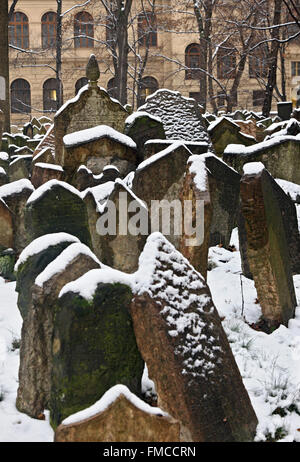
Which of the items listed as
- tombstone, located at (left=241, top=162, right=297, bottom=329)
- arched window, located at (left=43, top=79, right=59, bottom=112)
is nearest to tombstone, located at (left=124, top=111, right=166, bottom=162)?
→ tombstone, located at (left=241, top=162, right=297, bottom=329)

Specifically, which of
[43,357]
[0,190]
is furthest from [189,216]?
[0,190]

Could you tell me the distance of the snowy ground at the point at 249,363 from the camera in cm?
285

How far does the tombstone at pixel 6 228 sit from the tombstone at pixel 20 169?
2.80 m

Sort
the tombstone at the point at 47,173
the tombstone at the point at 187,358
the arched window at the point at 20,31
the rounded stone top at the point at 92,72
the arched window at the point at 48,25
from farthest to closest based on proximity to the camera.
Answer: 1. the arched window at the point at 20,31
2. the arched window at the point at 48,25
3. the rounded stone top at the point at 92,72
4. the tombstone at the point at 47,173
5. the tombstone at the point at 187,358

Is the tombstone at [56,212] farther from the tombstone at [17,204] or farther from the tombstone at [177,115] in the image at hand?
the tombstone at [177,115]

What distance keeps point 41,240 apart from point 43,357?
2.55ft

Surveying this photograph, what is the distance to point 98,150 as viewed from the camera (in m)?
7.34

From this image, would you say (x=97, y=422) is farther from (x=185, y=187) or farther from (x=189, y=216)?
(x=185, y=187)

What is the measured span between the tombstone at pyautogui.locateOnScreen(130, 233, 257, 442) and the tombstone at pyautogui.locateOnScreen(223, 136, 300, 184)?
14.6ft

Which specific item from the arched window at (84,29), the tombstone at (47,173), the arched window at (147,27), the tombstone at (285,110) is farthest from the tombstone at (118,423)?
the arched window at (84,29)

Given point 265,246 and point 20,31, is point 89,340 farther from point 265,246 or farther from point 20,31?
point 20,31

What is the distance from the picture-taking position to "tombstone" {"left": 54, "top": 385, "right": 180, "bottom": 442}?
200 cm

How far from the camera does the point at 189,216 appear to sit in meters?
4.45

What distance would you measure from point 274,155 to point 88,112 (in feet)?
9.62
